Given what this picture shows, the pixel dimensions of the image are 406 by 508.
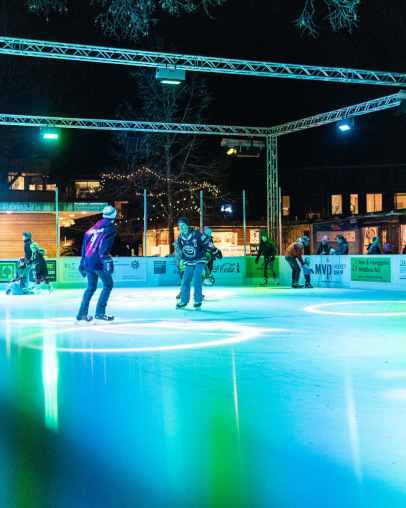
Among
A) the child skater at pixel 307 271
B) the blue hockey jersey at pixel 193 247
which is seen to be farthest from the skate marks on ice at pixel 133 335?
the child skater at pixel 307 271

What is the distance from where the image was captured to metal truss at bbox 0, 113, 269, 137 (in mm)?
20328

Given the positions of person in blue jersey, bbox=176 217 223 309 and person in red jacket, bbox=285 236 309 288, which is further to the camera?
person in red jacket, bbox=285 236 309 288

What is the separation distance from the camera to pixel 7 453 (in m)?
3.16

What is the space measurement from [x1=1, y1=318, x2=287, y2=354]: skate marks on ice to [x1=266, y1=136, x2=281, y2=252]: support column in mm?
14306

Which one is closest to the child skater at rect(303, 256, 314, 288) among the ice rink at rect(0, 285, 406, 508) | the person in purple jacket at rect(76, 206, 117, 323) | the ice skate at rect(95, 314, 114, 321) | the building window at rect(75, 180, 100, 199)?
the ice skate at rect(95, 314, 114, 321)

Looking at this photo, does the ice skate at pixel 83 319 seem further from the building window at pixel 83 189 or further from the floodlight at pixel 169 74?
the building window at pixel 83 189

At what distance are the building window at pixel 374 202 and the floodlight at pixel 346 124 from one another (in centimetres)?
3367

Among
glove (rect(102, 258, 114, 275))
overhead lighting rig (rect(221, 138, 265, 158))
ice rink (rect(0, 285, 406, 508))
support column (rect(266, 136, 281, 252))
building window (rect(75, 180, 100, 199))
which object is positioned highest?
building window (rect(75, 180, 100, 199))

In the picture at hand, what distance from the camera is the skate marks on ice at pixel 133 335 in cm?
702

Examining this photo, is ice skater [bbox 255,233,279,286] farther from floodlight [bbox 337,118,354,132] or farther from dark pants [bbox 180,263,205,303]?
dark pants [bbox 180,263,205,303]

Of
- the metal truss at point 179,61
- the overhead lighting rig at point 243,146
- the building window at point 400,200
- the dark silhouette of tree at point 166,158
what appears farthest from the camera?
the building window at point 400,200

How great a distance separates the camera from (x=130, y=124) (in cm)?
2259

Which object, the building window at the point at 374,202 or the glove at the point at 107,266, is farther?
the building window at the point at 374,202

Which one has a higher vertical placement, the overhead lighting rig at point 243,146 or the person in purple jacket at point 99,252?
the overhead lighting rig at point 243,146
